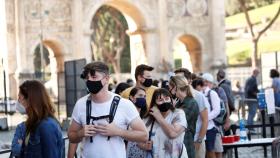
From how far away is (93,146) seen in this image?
737 cm

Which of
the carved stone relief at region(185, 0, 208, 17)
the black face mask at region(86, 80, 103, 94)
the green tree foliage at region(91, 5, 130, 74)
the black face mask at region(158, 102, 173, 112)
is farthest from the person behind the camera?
the green tree foliage at region(91, 5, 130, 74)

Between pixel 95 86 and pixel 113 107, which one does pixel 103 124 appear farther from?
pixel 95 86

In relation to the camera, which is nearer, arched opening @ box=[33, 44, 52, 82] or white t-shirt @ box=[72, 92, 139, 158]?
white t-shirt @ box=[72, 92, 139, 158]

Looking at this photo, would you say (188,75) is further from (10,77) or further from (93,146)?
(10,77)

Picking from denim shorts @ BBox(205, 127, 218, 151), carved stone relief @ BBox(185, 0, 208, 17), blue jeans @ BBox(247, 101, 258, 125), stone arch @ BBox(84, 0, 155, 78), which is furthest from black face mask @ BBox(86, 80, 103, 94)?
carved stone relief @ BBox(185, 0, 208, 17)

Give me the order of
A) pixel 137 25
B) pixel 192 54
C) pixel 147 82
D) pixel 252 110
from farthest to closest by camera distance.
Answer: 1. pixel 192 54
2. pixel 137 25
3. pixel 252 110
4. pixel 147 82

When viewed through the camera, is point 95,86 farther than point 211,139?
No

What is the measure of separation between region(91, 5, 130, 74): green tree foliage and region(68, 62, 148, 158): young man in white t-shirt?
6287 centimetres

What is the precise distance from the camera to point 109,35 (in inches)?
2879

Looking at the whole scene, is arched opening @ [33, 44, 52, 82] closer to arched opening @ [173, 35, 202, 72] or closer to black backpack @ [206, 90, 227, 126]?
arched opening @ [173, 35, 202, 72]

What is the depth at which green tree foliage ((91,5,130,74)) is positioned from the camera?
2810 inches

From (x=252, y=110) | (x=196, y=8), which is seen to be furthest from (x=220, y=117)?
(x=196, y=8)

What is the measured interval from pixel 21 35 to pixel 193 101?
105ft

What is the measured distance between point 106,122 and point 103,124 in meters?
0.04
